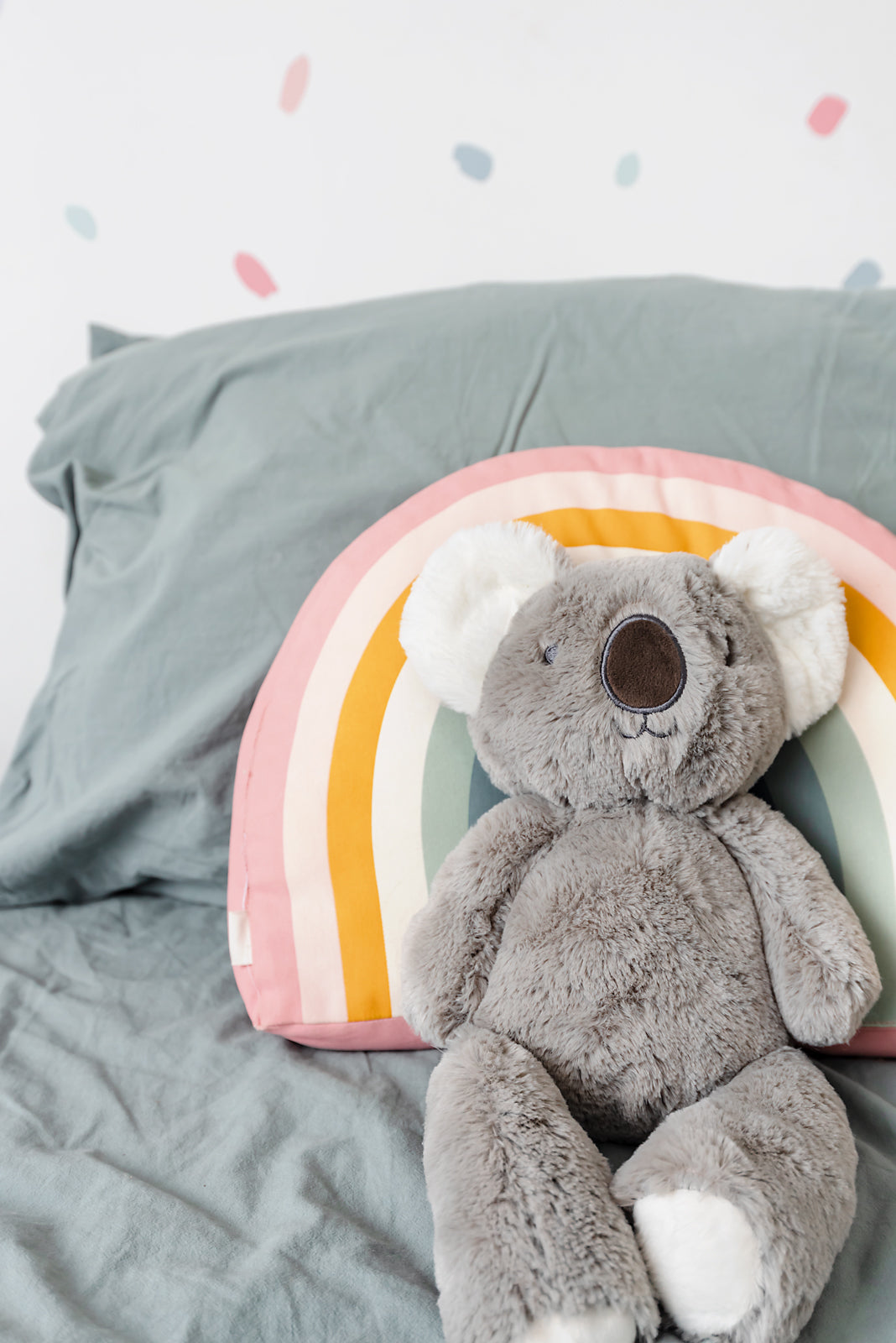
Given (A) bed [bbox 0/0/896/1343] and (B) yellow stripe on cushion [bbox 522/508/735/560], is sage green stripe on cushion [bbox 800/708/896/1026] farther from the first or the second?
(B) yellow stripe on cushion [bbox 522/508/735/560]

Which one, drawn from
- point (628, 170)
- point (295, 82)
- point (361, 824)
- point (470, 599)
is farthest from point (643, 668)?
point (295, 82)

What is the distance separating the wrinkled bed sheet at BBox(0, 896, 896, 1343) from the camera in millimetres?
425

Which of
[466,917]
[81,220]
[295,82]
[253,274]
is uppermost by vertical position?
[295,82]

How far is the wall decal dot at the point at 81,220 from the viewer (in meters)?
1.16

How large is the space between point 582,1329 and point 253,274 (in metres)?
1.22

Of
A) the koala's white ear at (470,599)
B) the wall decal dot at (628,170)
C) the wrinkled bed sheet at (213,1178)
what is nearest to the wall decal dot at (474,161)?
the wall decal dot at (628,170)

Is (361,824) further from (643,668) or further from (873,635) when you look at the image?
(873,635)

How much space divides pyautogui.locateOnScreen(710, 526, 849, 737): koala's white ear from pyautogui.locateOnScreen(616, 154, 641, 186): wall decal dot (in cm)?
76

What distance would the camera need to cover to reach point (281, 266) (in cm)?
118

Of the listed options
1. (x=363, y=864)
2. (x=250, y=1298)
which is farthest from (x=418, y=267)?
(x=250, y=1298)

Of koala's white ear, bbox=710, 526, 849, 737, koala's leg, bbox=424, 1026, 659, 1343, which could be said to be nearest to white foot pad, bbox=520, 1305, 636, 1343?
koala's leg, bbox=424, 1026, 659, 1343

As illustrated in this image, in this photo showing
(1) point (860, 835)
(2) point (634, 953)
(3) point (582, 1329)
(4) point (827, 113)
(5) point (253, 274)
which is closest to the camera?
(3) point (582, 1329)

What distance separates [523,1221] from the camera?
15.7 inches

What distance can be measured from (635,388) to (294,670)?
0.43 m
